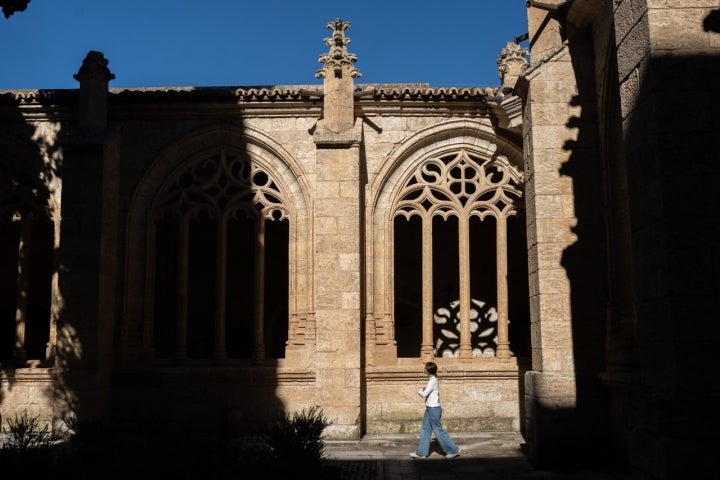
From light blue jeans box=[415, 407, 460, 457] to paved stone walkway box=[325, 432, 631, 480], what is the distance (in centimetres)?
12

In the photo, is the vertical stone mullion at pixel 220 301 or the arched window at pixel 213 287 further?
the arched window at pixel 213 287

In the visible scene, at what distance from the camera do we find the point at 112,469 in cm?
604

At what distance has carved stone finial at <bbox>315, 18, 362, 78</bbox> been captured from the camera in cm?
1189

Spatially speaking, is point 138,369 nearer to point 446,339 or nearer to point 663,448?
point 446,339

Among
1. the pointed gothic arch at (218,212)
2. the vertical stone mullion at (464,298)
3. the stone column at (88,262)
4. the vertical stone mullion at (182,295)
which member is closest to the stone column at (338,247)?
the pointed gothic arch at (218,212)

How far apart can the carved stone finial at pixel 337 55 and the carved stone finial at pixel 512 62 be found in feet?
7.62

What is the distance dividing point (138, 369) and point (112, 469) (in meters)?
6.04

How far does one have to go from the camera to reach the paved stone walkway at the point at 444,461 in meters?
7.98

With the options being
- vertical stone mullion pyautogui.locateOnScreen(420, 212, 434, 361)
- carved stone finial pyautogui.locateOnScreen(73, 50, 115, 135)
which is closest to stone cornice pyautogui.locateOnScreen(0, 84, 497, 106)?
carved stone finial pyautogui.locateOnScreen(73, 50, 115, 135)

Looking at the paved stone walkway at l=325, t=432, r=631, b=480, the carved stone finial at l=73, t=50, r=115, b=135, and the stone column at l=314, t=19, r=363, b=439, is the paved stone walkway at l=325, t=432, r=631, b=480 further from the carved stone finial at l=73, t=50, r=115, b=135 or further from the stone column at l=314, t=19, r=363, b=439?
the carved stone finial at l=73, t=50, r=115, b=135

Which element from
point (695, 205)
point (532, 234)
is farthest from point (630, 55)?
point (532, 234)

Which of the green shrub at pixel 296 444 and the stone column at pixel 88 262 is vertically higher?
the stone column at pixel 88 262

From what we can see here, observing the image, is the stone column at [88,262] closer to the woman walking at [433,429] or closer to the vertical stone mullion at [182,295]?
the vertical stone mullion at [182,295]

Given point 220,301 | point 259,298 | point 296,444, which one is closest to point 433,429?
point 296,444
